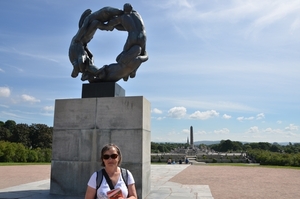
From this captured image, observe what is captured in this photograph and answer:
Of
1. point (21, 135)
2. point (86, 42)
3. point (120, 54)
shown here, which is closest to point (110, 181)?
point (120, 54)

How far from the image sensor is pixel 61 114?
7051 millimetres

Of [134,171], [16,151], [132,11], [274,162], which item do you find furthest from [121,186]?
[274,162]

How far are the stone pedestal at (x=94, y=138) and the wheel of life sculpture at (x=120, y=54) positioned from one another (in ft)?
3.32

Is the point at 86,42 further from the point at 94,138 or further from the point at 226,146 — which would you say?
the point at 226,146

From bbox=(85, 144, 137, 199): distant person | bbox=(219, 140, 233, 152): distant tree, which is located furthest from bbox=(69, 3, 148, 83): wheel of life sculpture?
bbox=(219, 140, 233, 152): distant tree

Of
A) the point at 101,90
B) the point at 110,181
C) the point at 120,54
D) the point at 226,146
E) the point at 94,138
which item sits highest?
the point at 120,54

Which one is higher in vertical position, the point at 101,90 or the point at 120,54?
the point at 120,54

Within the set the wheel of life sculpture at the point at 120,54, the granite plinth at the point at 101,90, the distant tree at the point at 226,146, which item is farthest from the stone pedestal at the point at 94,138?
the distant tree at the point at 226,146

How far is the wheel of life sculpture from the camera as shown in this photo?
7270mm

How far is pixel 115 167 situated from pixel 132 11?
5978mm

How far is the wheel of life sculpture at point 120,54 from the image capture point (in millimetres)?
7270

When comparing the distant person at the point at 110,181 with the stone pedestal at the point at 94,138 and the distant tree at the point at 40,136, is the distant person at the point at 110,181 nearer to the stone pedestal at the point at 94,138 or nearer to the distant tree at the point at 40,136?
the stone pedestal at the point at 94,138

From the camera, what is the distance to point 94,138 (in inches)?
260

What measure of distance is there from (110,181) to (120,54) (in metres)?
5.36
